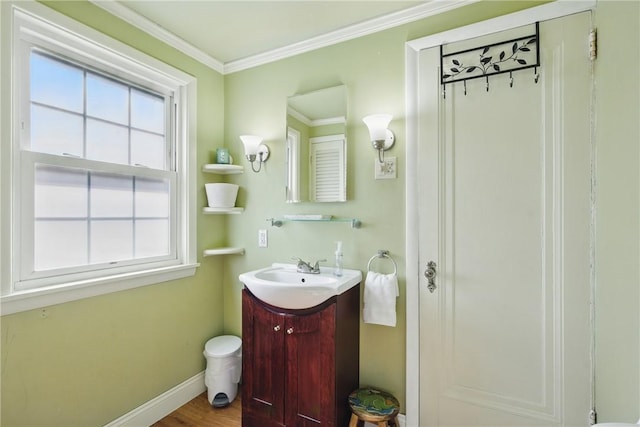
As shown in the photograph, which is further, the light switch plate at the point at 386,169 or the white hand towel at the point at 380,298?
the light switch plate at the point at 386,169

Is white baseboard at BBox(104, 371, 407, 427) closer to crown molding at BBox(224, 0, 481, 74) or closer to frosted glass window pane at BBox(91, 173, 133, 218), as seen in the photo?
frosted glass window pane at BBox(91, 173, 133, 218)

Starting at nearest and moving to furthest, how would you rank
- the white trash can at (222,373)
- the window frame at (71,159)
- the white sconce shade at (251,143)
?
1. the window frame at (71,159)
2. the white trash can at (222,373)
3. the white sconce shade at (251,143)

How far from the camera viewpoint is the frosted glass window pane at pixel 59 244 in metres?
1.44

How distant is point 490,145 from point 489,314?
34.5 inches

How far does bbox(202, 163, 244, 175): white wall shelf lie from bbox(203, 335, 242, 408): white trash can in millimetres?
1274

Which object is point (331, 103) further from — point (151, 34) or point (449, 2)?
point (151, 34)

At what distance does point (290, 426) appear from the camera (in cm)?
161

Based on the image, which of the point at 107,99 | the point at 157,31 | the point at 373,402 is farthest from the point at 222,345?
the point at 157,31

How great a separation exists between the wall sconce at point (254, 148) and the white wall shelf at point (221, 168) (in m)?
0.12

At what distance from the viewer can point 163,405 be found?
1.91 m

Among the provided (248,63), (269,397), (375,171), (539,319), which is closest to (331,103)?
(375,171)

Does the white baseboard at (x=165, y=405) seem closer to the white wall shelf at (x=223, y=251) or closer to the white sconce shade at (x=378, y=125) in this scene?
the white wall shelf at (x=223, y=251)

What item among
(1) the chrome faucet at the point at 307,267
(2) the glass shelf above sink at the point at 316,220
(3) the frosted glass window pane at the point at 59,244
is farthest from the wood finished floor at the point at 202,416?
(2) the glass shelf above sink at the point at 316,220

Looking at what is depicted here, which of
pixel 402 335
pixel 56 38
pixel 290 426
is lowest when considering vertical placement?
pixel 290 426
